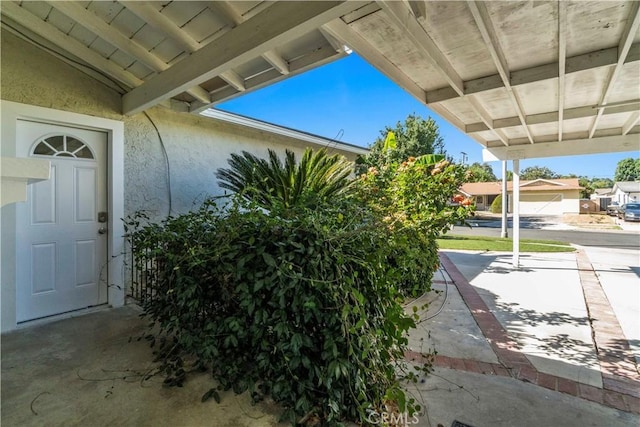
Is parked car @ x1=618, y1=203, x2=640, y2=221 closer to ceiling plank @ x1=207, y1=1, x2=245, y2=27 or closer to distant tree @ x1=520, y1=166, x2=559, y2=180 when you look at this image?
ceiling plank @ x1=207, y1=1, x2=245, y2=27

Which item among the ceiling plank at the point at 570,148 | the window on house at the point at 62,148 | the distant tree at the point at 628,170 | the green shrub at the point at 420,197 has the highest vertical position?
the distant tree at the point at 628,170

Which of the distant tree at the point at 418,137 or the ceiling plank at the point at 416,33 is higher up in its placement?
the distant tree at the point at 418,137

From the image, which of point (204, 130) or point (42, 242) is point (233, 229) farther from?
point (204, 130)

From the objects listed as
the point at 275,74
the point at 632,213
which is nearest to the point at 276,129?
the point at 275,74

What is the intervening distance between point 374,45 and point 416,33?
51 cm

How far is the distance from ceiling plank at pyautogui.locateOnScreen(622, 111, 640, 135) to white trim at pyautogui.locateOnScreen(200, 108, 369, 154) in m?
5.55

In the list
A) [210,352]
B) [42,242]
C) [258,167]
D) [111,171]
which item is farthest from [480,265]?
[42,242]

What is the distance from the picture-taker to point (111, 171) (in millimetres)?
A: 4332

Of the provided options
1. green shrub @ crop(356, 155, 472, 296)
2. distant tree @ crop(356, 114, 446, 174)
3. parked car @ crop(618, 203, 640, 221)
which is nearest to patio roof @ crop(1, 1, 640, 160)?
green shrub @ crop(356, 155, 472, 296)

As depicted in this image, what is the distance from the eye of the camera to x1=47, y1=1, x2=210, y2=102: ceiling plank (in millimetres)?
3088

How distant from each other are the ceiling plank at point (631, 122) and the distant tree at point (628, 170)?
220ft

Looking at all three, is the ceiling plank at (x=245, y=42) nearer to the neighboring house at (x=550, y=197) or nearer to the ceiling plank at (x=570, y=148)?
the ceiling plank at (x=570, y=148)

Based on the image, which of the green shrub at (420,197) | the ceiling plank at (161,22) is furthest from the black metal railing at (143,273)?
the green shrub at (420,197)

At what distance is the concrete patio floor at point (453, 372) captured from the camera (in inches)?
90.0
